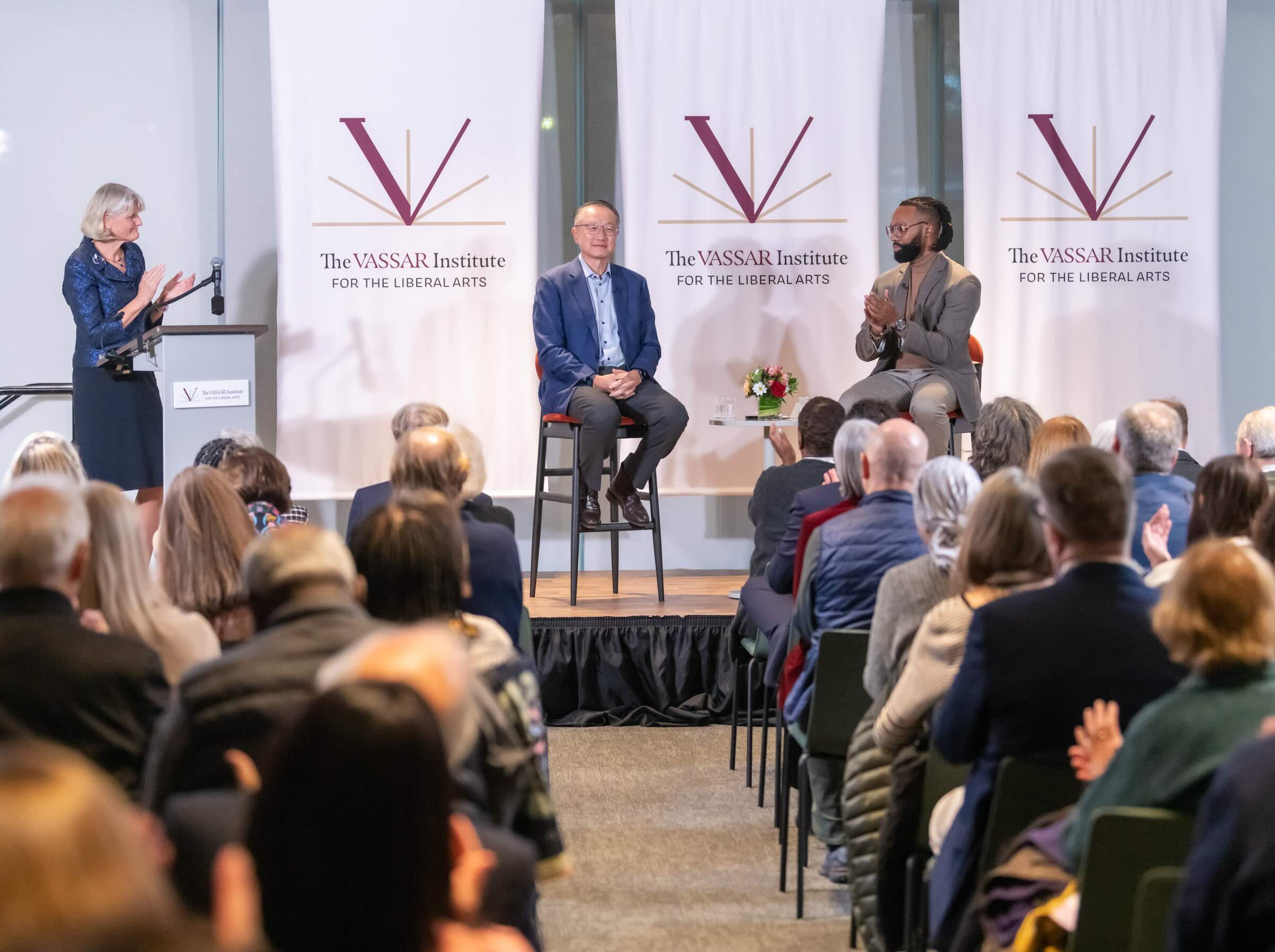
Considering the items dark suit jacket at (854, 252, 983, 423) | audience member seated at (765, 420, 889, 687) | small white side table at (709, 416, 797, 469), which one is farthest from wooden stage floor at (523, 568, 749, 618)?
audience member seated at (765, 420, 889, 687)

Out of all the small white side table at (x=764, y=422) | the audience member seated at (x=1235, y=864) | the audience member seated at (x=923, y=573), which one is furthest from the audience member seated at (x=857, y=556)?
the small white side table at (x=764, y=422)

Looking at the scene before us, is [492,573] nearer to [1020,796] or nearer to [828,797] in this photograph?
[828,797]

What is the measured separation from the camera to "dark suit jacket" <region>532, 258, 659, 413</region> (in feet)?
18.7

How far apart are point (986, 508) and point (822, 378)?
4084 mm

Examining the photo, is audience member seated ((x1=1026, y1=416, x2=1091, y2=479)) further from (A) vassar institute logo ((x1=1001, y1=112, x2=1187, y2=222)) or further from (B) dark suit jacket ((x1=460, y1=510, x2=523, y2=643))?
(A) vassar institute logo ((x1=1001, y1=112, x2=1187, y2=222))

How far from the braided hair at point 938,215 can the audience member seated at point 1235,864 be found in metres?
4.73

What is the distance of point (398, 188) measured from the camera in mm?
6438

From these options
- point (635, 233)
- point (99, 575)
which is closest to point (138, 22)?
point (635, 233)

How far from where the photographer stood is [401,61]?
6.41 meters

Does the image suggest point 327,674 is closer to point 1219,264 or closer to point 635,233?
point 635,233

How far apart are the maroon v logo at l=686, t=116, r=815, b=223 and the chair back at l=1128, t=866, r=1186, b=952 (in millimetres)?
5065

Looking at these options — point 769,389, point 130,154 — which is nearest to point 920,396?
point 769,389

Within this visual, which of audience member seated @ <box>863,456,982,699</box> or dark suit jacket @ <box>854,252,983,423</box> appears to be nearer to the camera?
audience member seated @ <box>863,456,982,699</box>

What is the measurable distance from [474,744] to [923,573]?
1348 mm
